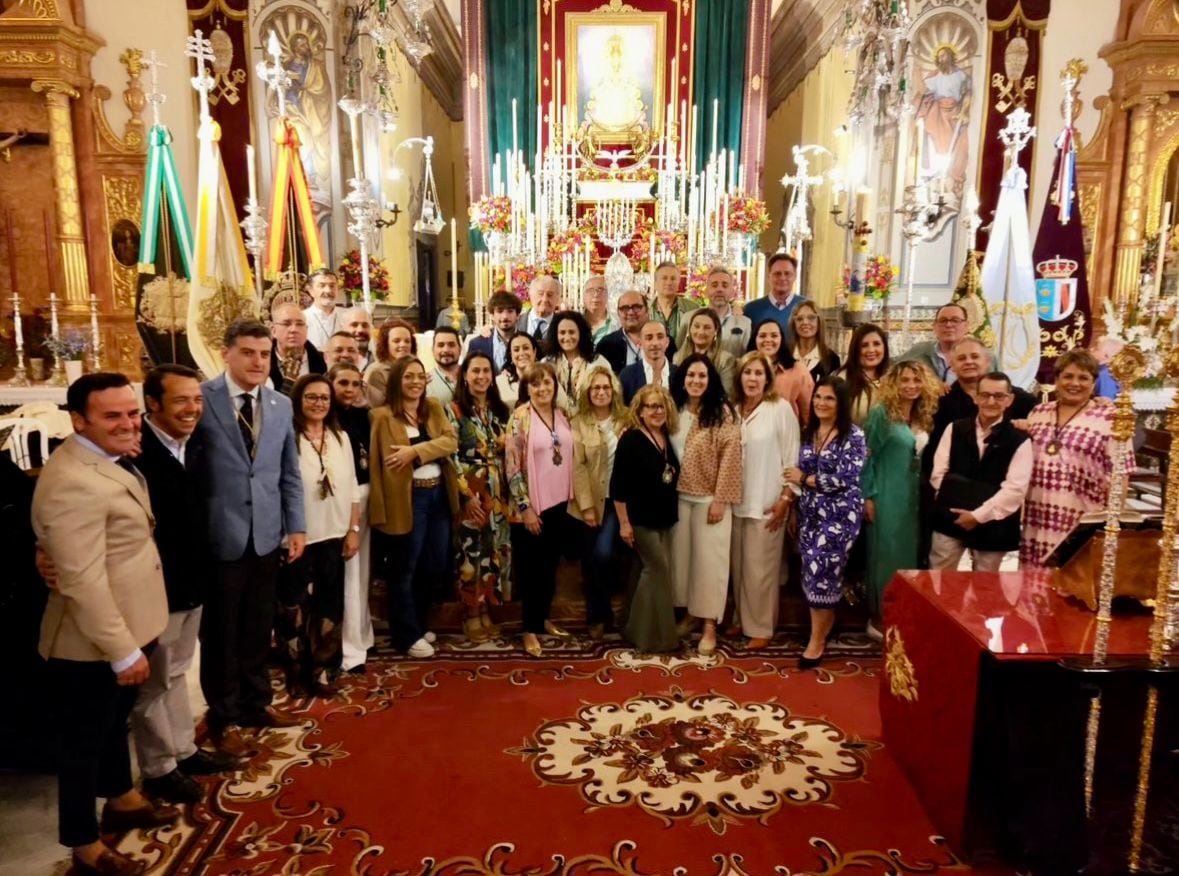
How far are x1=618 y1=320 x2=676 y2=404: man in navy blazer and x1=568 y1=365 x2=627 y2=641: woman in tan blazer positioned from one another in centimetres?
33

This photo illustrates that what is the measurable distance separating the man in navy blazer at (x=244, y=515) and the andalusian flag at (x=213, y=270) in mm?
2668

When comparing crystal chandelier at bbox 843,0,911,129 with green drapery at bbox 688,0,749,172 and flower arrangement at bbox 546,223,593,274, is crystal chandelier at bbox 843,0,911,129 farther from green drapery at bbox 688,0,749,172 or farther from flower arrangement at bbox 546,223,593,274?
flower arrangement at bbox 546,223,593,274

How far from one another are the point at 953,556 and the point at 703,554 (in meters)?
1.25

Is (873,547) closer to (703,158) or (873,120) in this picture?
(873,120)

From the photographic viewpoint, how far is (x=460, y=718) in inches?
129

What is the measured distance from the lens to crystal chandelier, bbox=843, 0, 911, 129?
6957mm

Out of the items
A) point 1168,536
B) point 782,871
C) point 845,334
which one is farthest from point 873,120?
point 782,871

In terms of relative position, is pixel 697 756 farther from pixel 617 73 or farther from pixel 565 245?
pixel 617 73

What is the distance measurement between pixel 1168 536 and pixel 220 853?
3033mm

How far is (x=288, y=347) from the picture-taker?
3.87 m

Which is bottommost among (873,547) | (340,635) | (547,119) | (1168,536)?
(340,635)

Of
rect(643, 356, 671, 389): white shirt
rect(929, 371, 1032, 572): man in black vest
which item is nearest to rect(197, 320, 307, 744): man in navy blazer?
rect(643, 356, 671, 389): white shirt

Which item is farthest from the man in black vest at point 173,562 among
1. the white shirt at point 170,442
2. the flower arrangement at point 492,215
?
the flower arrangement at point 492,215

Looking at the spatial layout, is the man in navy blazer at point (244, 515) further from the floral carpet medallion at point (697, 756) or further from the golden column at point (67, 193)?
the golden column at point (67, 193)
